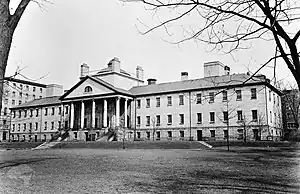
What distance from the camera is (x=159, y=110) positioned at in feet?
205

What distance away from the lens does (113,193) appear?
9.66 meters

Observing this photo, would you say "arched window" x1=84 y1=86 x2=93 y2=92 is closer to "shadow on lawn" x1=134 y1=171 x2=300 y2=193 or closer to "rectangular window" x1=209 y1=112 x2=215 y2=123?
"rectangular window" x1=209 y1=112 x2=215 y2=123

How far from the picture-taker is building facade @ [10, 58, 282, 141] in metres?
52.8

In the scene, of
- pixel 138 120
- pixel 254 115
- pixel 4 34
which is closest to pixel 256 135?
pixel 254 115

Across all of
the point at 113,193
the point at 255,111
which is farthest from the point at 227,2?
the point at 255,111

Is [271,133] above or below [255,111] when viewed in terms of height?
below

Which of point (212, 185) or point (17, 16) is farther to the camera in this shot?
point (212, 185)

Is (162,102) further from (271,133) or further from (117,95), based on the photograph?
(271,133)

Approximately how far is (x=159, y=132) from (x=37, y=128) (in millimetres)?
35721

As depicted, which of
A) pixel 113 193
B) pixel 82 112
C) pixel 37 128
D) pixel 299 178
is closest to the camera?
pixel 113 193

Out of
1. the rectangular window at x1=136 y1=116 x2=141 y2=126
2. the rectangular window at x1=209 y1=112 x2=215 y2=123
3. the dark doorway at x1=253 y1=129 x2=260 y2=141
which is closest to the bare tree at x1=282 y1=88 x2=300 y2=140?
the dark doorway at x1=253 y1=129 x2=260 y2=141

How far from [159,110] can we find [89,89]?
1524 cm

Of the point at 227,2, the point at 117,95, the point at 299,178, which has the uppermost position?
the point at 117,95

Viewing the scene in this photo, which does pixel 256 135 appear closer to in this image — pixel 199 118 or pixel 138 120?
pixel 199 118
